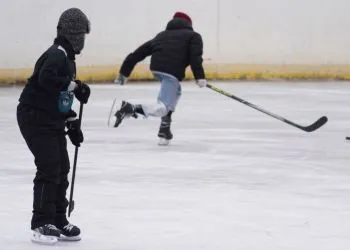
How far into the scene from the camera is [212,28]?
653 inches

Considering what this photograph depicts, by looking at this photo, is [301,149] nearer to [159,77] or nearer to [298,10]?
[159,77]

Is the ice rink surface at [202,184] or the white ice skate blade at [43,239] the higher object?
the white ice skate blade at [43,239]

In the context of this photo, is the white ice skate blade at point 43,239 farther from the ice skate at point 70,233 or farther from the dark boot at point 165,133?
the dark boot at point 165,133

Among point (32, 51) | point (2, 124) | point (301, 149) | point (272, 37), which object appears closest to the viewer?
point (301, 149)

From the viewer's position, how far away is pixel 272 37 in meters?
16.8

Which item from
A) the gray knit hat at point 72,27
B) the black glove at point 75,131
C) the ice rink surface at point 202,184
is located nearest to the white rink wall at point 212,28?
the ice rink surface at point 202,184

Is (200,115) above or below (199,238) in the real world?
below

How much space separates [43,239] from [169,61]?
164 inches

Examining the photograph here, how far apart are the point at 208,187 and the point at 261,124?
418 centimetres

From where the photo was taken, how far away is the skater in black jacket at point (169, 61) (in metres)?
8.86

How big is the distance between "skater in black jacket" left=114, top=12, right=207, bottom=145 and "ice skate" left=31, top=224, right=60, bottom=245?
3.76m

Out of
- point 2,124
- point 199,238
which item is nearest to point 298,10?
point 2,124

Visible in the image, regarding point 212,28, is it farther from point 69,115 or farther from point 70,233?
point 70,233

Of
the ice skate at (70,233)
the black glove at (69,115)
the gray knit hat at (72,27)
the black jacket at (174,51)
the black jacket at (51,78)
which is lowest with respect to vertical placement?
the ice skate at (70,233)
